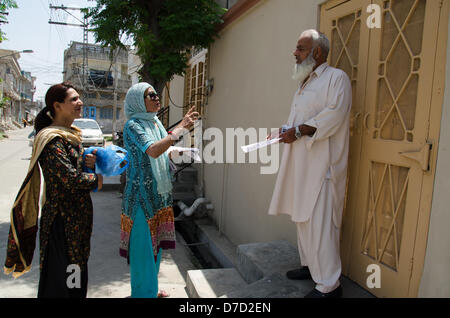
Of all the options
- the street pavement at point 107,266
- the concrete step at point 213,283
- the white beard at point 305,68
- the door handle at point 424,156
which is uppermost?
the white beard at point 305,68

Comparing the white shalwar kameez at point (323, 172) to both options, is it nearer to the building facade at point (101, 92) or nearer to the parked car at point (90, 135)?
the parked car at point (90, 135)

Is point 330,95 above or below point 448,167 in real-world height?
above

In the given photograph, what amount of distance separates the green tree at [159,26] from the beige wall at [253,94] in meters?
0.47

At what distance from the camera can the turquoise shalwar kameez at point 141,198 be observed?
2734mm

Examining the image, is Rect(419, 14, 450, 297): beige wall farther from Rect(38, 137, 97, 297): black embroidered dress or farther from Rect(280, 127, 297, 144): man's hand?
Rect(38, 137, 97, 297): black embroidered dress

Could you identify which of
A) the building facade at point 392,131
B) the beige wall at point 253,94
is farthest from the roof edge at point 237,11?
the building facade at point 392,131

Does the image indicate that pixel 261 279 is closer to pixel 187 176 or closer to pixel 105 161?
pixel 105 161

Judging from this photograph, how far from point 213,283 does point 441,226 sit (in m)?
1.82

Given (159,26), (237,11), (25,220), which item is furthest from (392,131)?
(159,26)

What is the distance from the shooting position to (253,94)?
Answer: 4.59 m
